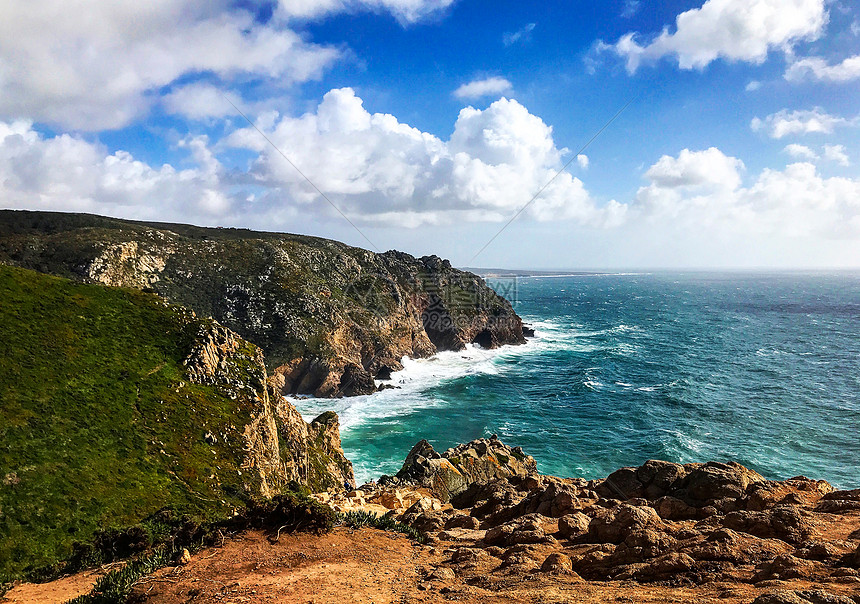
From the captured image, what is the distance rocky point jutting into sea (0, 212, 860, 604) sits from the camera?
41.7 feet

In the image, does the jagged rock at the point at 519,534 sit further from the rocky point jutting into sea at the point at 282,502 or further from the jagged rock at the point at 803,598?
the jagged rock at the point at 803,598

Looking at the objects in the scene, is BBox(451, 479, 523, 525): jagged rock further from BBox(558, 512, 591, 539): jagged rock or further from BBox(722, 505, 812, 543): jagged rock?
BBox(722, 505, 812, 543): jagged rock

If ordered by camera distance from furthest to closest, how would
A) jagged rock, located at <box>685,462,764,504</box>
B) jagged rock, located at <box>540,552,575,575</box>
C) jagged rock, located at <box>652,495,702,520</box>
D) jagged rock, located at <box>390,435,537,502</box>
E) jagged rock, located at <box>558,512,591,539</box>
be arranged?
1. jagged rock, located at <box>390,435,537,502</box>
2. jagged rock, located at <box>685,462,764,504</box>
3. jagged rock, located at <box>652,495,702,520</box>
4. jagged rock, located at <box>558,512,591,539</box>
5. jagged rock, located at <box>540,552,575,575</box>

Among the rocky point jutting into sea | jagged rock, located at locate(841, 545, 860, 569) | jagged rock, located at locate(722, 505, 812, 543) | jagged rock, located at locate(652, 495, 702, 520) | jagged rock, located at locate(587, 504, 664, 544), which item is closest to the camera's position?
jagged rock, located at locate(841, 545, 860, 569)

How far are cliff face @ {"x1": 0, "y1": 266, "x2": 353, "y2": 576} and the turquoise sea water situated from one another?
20964mm

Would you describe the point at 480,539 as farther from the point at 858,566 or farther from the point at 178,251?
the point at 178,251

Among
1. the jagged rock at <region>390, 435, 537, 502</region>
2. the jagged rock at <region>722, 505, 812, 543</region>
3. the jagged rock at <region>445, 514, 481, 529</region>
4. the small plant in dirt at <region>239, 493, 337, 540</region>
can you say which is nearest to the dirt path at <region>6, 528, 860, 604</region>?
the small plant in dirt at <region>239, 493, 337, 540</region>

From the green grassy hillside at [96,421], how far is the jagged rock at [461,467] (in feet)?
44.2

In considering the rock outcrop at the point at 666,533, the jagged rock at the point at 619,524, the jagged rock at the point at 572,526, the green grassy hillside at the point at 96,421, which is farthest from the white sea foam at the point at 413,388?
the jagged rock at the point at 619,524

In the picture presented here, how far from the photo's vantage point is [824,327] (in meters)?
136

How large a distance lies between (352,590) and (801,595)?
11440mm

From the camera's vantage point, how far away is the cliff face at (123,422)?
24.4 meters

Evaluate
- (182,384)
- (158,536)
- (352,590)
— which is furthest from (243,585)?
(182,384)

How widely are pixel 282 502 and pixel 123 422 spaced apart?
2039cm
